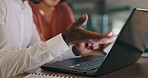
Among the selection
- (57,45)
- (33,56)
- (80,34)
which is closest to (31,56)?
(33,56)

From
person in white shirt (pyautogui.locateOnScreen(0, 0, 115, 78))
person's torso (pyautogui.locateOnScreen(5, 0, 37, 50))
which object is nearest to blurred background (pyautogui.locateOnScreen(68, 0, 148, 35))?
person's torso (pyautogui.locateOnScreen(5, 0, 37, 50))

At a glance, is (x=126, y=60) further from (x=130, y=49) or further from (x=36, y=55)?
(x=36, y=55)

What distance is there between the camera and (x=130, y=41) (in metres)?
0.89

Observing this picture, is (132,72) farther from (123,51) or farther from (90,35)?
(90,35)

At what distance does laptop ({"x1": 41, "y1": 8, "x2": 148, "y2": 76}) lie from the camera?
80 cm

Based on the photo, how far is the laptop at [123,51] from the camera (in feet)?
2.62

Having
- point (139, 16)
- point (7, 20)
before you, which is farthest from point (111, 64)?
point (7, 20)

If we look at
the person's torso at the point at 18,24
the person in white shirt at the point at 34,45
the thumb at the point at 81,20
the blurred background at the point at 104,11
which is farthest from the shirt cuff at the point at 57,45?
the blurred background at the point at 104,11

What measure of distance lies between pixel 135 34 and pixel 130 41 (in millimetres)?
32

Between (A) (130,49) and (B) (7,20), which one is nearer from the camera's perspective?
(A) (130,49)

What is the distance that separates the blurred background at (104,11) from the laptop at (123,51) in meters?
1.39

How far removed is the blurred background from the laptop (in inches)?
54.9

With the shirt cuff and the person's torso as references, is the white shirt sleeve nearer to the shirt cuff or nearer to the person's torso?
the shirt cuff

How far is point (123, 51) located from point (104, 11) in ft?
5.23
